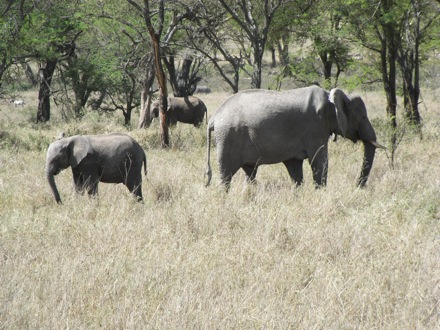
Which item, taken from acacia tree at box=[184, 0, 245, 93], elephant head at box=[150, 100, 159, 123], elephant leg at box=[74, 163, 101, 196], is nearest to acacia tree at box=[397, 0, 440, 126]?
acacia tree at box=[184, 0, 245, 93]

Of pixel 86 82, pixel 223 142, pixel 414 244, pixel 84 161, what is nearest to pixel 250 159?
pixel 223 142

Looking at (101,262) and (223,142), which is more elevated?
(223,142)

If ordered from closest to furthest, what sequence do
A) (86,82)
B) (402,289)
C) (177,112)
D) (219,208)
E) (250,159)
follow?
1. (402,289)
2. (219,208)
3. (250,159)
4. (177,112)
5. (86,82)

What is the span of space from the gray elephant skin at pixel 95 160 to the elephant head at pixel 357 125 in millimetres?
2829

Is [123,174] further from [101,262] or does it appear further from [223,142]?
[101,262]

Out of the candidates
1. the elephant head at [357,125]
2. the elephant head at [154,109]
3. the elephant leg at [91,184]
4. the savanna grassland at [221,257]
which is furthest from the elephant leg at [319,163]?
the elephant head at [154,109]

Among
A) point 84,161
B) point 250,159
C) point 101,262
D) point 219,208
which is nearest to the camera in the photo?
point 101,262

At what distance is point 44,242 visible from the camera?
513 cm

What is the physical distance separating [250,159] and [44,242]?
345 cm

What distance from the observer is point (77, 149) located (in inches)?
288

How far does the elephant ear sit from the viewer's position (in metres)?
7.64

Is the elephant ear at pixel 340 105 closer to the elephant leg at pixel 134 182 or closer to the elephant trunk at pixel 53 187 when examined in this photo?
the elephant leg at pixel 134 182

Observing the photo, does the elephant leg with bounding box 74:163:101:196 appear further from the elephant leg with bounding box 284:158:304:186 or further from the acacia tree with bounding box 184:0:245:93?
the acacia tree with bounding box 184:0:245:93

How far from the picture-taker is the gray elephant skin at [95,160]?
7.20 metres
